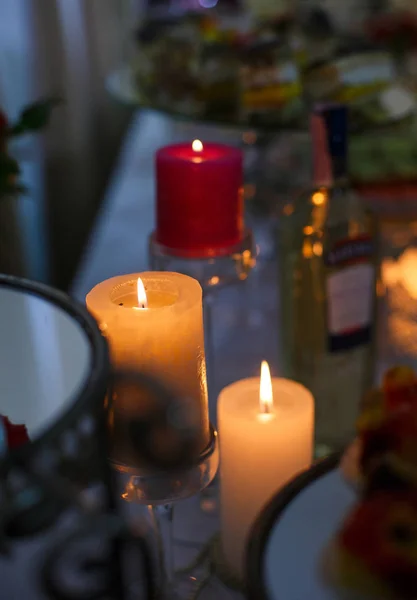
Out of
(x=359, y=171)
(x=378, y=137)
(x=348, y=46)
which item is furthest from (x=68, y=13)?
(x=359, y=171)

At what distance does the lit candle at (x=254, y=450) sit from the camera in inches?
16.0

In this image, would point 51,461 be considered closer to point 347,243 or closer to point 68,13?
point 347,243

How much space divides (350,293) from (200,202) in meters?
0.16

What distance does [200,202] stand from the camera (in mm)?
489

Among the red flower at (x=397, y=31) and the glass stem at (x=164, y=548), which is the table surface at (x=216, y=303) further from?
the red flower at (x=397, y=31)

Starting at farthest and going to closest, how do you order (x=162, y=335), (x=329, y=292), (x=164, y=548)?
(x=329, y=292) → (x=164, y=548) → (x=162, y=335)

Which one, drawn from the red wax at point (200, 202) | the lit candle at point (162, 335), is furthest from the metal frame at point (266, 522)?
the red wax at point (200, 202)

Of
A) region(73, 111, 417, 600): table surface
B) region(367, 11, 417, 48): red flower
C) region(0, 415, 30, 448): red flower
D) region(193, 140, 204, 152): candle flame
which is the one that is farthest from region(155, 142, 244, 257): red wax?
region(367, 11, 417, 48): red flower

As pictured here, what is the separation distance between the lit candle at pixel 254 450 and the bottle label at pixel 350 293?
16 centimetres

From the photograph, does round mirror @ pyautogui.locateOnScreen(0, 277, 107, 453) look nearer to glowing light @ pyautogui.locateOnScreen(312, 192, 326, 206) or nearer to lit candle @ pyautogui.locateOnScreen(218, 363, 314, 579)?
lit candle @ pyautogui.locateOnScreen(218, 363, 314, 579)

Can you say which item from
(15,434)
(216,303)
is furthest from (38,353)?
(216,303)

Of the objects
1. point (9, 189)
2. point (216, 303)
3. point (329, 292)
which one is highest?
point (9, 189)

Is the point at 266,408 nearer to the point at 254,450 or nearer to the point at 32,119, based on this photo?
the point at 254,450

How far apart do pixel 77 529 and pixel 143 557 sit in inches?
0.8
